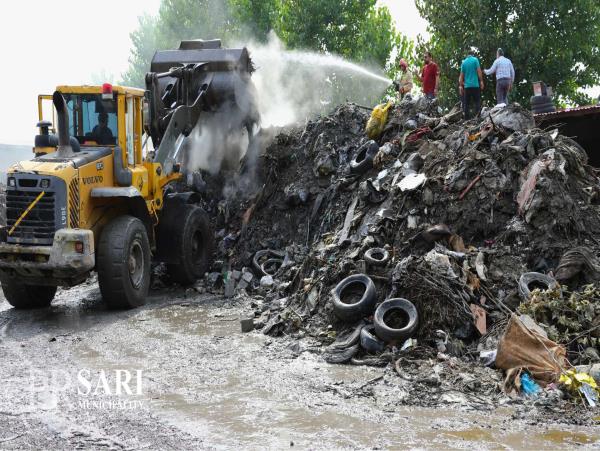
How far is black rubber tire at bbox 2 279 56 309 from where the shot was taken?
10.4 m

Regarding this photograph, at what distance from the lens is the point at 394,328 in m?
8.28

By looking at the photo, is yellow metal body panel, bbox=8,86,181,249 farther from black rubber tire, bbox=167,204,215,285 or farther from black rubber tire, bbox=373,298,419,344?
black rubber tire, bbox=373,298,419,344

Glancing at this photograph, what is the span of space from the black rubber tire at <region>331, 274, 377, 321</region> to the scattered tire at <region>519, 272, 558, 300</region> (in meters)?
1.77

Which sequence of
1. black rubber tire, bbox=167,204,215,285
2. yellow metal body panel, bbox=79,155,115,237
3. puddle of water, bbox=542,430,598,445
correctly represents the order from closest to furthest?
puddle of water, bbox=542,430,598,445
yellow metal body panel, bbox=79,155,115,237
black rubber tire, bbox=167,204,215,285

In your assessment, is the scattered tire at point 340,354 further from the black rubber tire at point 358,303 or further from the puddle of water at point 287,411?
the black rubber tire at point 358,303

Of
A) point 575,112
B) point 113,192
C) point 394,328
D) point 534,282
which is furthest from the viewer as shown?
point 575,112

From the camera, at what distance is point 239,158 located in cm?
1459

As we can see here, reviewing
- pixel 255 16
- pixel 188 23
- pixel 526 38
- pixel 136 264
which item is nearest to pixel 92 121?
pixel 136 264

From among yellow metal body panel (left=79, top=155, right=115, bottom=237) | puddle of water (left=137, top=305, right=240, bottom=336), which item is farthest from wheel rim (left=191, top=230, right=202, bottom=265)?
yellow metal body panel (left=79, top=155, right=115, bottom=237)

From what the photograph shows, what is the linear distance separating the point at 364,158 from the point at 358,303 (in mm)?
4475

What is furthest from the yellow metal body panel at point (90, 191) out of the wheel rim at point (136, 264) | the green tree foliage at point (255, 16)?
the green tree foliage at point (255, 16)

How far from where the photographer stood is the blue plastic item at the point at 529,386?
21.6 ft

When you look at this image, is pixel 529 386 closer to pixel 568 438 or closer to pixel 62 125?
pixel 568 438

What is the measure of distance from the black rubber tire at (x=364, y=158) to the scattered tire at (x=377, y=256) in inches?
Result: 115
